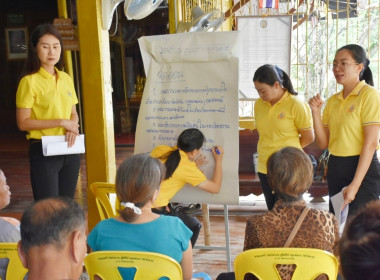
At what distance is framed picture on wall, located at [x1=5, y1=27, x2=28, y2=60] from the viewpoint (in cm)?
967

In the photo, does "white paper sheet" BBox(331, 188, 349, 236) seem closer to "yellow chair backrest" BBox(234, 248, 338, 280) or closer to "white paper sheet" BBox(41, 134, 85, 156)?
"yellow chair backrest" BBox(234, 248, 338, 280)

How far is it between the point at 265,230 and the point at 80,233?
0.73m

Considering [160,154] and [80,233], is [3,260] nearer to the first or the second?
[80,233]

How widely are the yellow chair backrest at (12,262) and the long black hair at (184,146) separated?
108 cm

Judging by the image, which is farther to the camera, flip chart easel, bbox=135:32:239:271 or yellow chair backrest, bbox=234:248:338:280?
flip chart easel, bbox=135:32:239:271

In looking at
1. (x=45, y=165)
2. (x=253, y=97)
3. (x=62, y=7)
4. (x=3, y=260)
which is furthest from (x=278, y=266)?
(x=62, y=7)

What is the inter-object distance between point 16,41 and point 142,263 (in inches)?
359

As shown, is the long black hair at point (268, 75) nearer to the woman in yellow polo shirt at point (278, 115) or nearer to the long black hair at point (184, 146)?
the woman in yellow polo shirt at point (278, 115)

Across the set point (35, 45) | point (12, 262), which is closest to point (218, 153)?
point (35, 45)

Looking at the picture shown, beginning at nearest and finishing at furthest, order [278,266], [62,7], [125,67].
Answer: [278,266]
[62,7]
[125,67]

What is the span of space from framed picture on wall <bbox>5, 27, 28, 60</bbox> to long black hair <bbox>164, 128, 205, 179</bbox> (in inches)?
312

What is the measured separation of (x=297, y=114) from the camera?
2.78 meters

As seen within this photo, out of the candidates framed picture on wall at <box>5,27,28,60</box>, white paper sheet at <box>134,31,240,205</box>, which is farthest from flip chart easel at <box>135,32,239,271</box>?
framed picture on wall at <box>5,27,28,60</box>

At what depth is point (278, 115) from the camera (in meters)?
2.81
